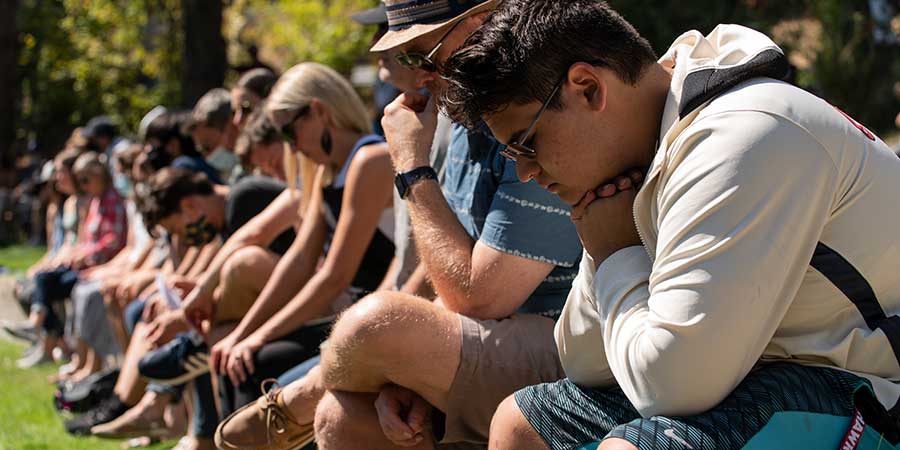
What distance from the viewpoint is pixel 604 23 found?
2438 mm

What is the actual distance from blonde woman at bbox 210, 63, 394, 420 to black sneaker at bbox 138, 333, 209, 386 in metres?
0.48

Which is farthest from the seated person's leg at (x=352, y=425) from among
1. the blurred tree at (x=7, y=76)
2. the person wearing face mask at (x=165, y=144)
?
the blurred tree at (x=7, y=76)

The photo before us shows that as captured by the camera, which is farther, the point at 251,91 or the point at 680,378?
the point at 251,91

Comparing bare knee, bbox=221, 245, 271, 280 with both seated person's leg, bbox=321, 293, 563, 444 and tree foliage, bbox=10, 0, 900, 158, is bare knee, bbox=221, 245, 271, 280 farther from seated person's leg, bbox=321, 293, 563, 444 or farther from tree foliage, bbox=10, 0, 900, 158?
tree foliage, bbox=10, 0, 900, 158

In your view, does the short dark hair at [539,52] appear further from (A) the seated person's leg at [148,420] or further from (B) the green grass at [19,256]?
(B) the green grass at [19,256]

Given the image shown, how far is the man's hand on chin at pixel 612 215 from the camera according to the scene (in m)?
2.43

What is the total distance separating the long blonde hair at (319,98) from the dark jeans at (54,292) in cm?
552

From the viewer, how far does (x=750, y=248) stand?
82.4 inches

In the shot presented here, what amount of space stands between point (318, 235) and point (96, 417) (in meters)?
2.75

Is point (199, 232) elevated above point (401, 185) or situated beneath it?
situated beneath

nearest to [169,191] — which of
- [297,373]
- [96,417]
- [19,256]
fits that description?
[96,417]

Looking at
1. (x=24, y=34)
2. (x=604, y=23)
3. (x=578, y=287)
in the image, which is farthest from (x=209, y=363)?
(x=24, y=34)

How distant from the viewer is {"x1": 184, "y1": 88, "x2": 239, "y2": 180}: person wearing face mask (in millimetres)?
7609

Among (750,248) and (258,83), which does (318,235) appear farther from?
(750,248)
